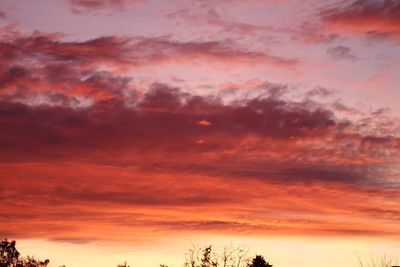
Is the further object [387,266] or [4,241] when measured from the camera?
[4,241]

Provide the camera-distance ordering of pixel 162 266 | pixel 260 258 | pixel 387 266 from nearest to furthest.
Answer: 1. pixel 387 266
2. pixel 260 258
3. pixel 162 266

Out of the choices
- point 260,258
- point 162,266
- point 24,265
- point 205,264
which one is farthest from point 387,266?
point 24,265

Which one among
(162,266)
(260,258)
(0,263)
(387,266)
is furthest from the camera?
(162,266)

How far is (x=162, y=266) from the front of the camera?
9219cm

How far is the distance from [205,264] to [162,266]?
837cm

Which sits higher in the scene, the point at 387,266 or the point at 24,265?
the point at 24,265

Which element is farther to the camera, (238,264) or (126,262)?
(126,262)

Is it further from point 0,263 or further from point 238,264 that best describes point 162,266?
point 0,263

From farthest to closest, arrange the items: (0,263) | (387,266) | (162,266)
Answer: (162,266) → (0,263) → (387,266)

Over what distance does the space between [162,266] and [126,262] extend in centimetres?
743

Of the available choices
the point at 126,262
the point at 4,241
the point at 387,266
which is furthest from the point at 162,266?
the point at 387,266

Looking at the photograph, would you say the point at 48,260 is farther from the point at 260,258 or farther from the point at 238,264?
the point at 260,258

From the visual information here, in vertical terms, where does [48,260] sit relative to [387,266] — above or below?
above

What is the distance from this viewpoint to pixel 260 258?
7300cm
